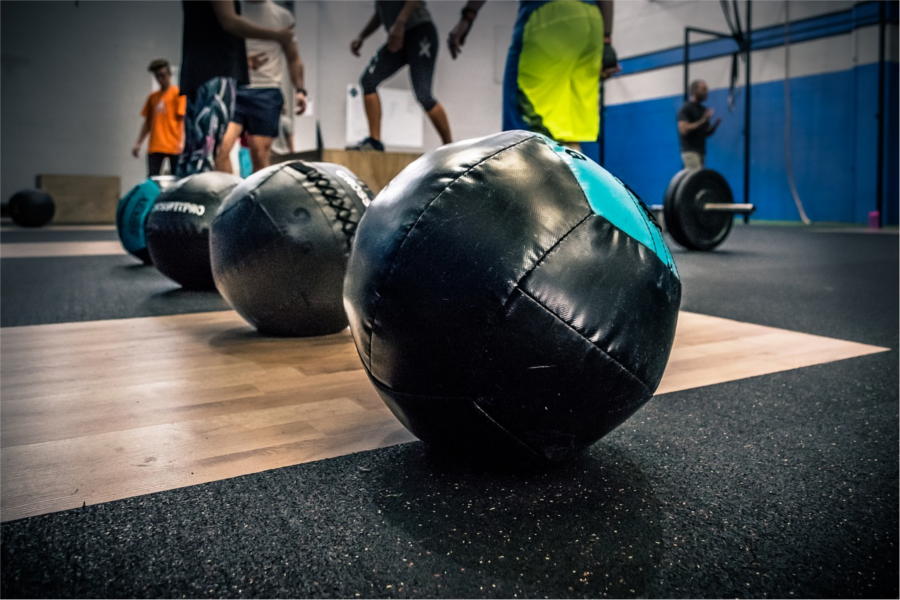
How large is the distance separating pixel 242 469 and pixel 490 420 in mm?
483

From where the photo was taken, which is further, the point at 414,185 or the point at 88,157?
the point at 88,157

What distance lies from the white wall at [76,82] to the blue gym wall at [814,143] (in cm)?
895

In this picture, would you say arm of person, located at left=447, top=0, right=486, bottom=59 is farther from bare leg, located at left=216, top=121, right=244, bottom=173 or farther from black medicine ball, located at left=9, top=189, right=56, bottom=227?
black medicine ball, located at left=9, top=189, right=56, bottom=227

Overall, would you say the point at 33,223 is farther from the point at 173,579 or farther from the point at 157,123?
the point at 173,579

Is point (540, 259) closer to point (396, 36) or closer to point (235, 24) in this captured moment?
point (235, 24)

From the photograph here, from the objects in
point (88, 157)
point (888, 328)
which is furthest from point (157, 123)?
point (888, 328)

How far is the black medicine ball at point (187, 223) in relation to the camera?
3215 millimetres

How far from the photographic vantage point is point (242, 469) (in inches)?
50.8

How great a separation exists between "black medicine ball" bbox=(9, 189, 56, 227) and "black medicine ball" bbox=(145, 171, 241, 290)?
23.1 ft

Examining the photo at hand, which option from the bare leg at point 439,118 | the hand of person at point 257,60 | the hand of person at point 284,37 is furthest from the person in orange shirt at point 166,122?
the hand of person at point 284,37

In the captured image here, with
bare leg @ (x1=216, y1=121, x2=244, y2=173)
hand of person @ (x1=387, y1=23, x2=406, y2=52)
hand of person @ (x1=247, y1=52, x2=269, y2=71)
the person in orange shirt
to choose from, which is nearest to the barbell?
hand of person @ (x1=387, y1=23, x2=406, y2=52)

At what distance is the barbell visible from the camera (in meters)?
5.52

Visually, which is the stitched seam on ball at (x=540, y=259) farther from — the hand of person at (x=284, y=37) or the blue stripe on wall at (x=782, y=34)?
the blue stripe on wall at (x=782, y=34)

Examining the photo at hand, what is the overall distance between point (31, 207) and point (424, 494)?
32.2ft
